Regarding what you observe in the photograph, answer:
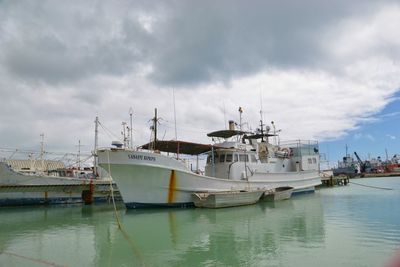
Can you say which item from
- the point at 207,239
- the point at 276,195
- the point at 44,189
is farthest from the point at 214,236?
the point at 44,189

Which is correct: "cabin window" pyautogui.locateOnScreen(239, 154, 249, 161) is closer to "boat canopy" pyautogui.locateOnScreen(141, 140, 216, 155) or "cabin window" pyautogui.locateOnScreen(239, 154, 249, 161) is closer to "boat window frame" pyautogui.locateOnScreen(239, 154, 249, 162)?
"boat window frame" pyautogui.locateOnScreen(239, 154, 249, 162)

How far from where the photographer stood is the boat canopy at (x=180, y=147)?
81.3 ft

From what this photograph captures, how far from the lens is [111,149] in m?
22.0

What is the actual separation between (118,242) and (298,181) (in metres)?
25.8

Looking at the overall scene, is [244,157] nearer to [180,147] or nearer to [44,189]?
[180,147]

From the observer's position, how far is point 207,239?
43.8ft

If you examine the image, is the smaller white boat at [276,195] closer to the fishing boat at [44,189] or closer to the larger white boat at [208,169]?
the larger white boat at [208,169]

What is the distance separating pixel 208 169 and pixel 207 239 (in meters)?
15.4

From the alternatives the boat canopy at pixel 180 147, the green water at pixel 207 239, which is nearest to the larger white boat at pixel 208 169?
the boat canopy at pixel 180 147

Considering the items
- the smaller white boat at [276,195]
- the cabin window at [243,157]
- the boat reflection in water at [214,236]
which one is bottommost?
the boat reflection in water at [214,236]

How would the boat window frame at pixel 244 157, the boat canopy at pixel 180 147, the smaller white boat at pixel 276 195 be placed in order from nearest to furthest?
the boat canopy at pixel 180 147 → the smaller white boat at pixel 276 195 → the boat window frame at pixel 244 157

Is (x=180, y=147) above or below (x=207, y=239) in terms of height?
above

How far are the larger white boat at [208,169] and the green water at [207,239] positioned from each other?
7.21ft

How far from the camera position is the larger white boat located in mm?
22312
